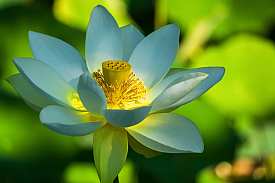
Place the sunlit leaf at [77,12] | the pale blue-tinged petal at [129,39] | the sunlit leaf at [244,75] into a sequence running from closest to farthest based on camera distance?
the pale blue-tinged petal at [129,39] → the sunlit leaf at [244,75] → the sunlit leaf at [77,12]

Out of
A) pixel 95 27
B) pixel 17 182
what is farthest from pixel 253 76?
pixel 17 182

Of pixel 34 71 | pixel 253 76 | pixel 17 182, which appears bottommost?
pixel 17 182

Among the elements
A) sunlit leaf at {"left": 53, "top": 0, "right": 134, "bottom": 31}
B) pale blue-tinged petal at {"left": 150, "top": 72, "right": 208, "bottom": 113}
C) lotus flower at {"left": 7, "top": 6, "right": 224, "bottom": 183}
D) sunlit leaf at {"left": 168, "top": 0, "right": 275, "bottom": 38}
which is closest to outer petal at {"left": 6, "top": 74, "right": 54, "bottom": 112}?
lotus flower at {"left": 7, "top": 6, "right": 224, "bottom": 183}

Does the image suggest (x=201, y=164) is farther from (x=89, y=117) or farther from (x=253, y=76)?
(x=253, y=76)

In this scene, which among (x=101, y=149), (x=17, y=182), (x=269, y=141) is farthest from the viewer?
(x=269, y=141)

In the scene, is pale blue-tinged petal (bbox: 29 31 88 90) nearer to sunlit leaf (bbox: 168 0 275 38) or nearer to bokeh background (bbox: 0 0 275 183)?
bokeh background (bbox: 0 0 275 183)

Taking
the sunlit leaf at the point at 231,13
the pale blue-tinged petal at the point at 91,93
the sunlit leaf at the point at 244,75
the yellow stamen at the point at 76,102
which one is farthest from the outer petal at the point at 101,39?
the sunlit leaf at the point at 231,13

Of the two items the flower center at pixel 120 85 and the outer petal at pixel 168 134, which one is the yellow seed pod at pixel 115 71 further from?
the outer petal at pixel 168 134
